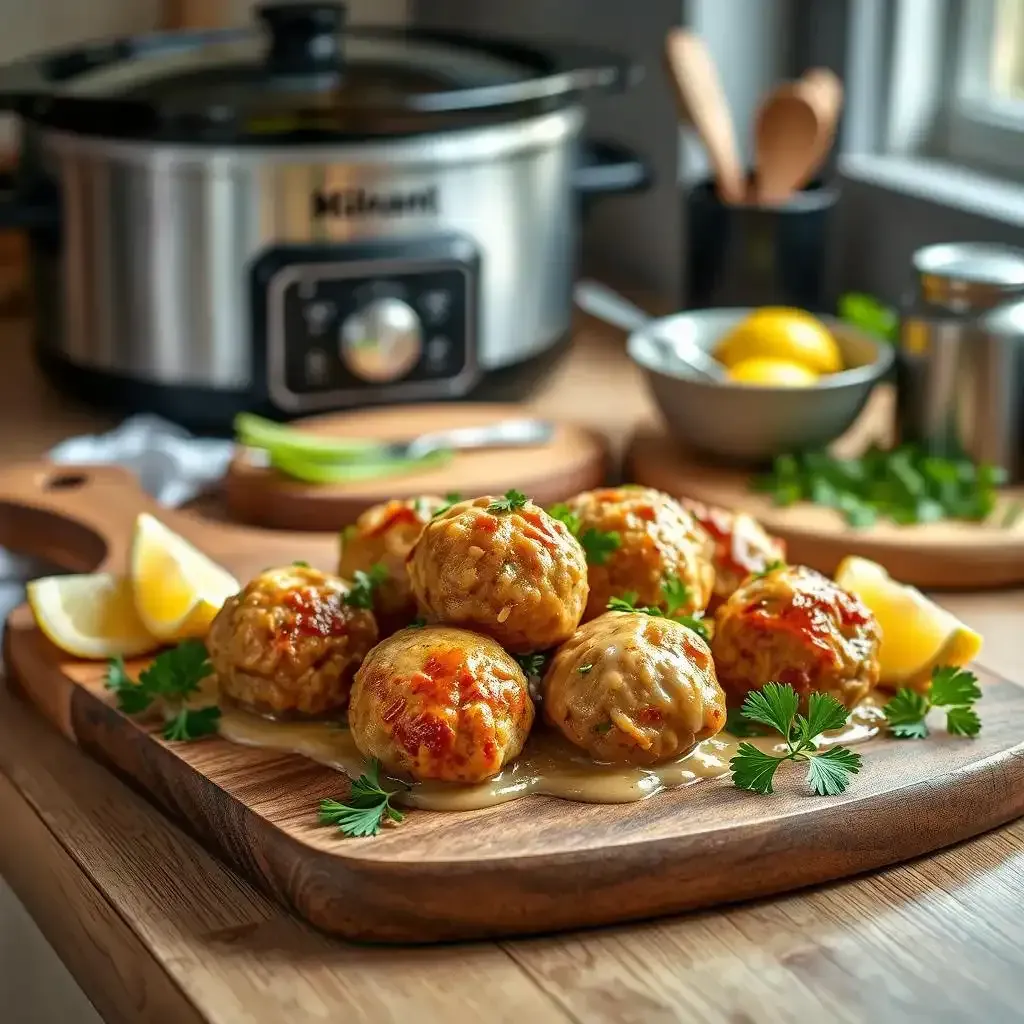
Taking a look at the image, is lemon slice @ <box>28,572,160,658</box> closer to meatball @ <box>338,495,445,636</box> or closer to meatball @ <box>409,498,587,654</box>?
meatball @ <box>338,495,445,636</box>

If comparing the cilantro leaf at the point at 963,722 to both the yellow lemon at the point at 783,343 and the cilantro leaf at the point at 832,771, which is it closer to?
the cilantro leaf at the point at 832,771

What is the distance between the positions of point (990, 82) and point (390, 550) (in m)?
1.11

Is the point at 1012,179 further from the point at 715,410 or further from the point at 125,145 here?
the point at 125,145

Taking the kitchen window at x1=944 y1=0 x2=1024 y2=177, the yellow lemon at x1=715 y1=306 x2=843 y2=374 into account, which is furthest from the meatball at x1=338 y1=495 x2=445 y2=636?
the kitchen window at x1=944 y1=0 x2=1024 y2=177

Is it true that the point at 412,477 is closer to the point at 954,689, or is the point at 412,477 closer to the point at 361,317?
the point at 361,317

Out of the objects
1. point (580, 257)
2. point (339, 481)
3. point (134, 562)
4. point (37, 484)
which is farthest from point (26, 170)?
point (580, 257)

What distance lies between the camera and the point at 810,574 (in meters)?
1.01

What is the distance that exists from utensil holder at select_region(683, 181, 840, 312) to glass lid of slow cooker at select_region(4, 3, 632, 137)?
173 mm

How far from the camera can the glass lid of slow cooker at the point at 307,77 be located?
1.45 meters

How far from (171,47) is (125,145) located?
0.34 m

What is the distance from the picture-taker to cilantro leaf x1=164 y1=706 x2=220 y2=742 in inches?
38.6

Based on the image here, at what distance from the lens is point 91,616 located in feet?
3.67

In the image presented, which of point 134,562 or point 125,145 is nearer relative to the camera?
point 134,562

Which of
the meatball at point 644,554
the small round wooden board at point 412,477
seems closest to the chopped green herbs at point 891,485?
the small round wooden board at point 412,477
